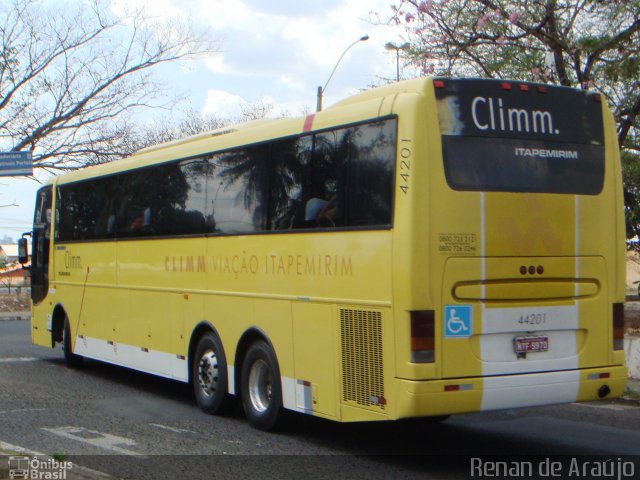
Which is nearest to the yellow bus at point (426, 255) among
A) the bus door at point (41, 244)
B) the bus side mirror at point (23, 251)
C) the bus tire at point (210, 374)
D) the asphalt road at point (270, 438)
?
the bus tire at point (210, 374)

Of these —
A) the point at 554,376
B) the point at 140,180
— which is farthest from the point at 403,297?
the point at 140,180

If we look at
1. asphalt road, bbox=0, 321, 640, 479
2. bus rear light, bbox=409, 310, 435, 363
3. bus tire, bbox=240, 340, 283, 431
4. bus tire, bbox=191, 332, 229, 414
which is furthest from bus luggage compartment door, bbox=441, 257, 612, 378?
bus tire, bbox=191, 332, 229, 414

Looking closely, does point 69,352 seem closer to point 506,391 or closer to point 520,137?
point 506,391

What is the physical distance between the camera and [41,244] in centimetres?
1722

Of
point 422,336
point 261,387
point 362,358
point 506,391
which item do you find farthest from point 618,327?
point 261,387

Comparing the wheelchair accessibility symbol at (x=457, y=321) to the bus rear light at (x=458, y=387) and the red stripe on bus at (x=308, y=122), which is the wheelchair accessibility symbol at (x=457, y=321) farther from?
the red stripe on bus at (x=308, y=122)

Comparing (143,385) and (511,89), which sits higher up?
(511,89)

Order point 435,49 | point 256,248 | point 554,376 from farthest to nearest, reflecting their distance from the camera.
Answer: point 435,49, point 256,248, point 554,376

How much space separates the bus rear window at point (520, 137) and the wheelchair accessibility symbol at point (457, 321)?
40.0 inches

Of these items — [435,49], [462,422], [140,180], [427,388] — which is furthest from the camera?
[435,49]

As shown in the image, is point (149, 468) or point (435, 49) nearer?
point (149, 468)

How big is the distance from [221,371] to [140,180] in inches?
139

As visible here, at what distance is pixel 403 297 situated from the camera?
323 inches

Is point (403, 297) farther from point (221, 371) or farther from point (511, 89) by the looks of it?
point (221, 371)
